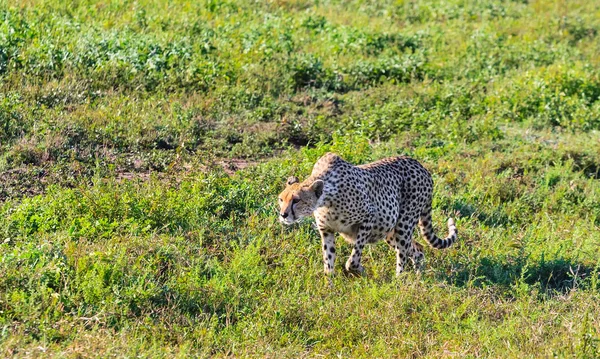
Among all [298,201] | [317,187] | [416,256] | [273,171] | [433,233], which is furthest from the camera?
[273,171]

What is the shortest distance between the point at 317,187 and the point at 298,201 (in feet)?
0.72

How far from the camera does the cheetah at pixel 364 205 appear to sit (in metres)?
7.27

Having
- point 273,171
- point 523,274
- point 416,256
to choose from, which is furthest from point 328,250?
point 273,171

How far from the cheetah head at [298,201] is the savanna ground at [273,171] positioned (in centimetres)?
53

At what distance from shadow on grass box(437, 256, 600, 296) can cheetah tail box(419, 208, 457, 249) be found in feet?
0.73

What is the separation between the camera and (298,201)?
7.12m

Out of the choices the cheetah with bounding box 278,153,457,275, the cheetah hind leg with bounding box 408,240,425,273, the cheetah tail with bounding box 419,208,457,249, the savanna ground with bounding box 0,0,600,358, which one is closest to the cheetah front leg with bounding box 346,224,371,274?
the cheetah with bounding box 278,153,457,275

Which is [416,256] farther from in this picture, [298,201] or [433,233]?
[298,201]

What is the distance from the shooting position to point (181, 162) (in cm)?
963

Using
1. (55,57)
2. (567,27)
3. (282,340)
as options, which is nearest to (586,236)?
(282,340)

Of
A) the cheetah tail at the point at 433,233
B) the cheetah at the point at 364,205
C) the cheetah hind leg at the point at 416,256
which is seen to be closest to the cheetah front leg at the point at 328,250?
the cheetah at the point at 364,205

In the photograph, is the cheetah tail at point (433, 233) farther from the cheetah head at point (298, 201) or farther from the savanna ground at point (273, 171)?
the cheetah head at point (298, 201)

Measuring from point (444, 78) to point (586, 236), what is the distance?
4.20 meters

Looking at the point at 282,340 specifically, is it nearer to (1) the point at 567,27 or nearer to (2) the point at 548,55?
(2) the point at 548,55
